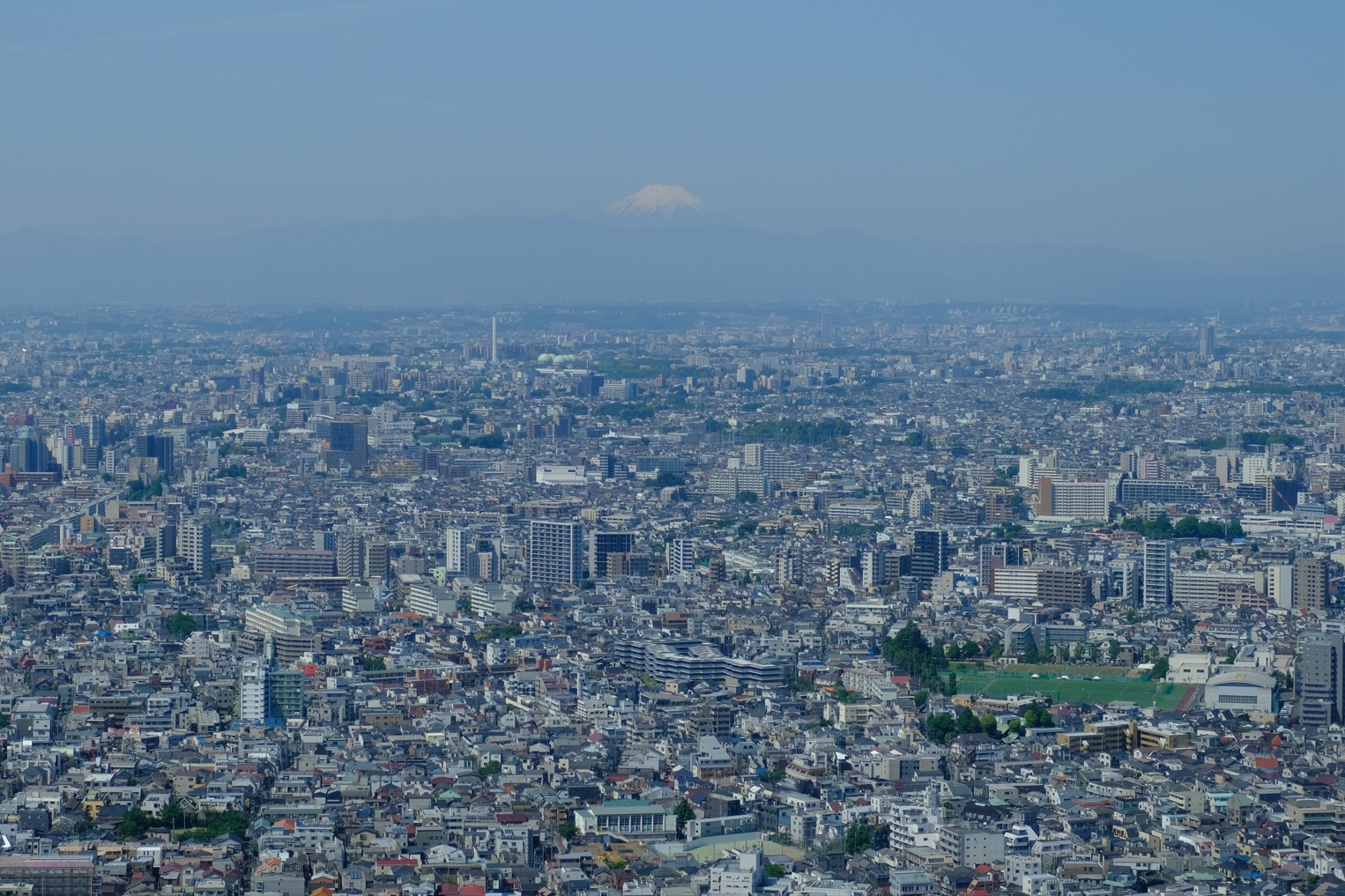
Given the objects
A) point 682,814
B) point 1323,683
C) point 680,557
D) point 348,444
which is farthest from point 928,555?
point 348,444

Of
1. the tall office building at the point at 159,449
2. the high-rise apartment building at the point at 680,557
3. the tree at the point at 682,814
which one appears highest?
the tall office building at the point at 159,449

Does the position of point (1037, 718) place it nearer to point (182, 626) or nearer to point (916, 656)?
point (916, 656)

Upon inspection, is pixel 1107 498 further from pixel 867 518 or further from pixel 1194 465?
pixel 1194 465

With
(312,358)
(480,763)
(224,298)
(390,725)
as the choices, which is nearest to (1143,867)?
(480,763)

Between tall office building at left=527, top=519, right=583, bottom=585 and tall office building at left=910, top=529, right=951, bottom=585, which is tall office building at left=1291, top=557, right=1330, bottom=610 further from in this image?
tall office building at left=527, top=519, right=583, bottom=585

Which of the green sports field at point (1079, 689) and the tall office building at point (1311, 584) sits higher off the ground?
the tall office building at point (1311, 584)

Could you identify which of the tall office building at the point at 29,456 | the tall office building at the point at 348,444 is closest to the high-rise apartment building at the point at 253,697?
the tall office building at the point at 29,456

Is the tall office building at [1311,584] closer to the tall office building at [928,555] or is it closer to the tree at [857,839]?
the tall office building at [928,555]
